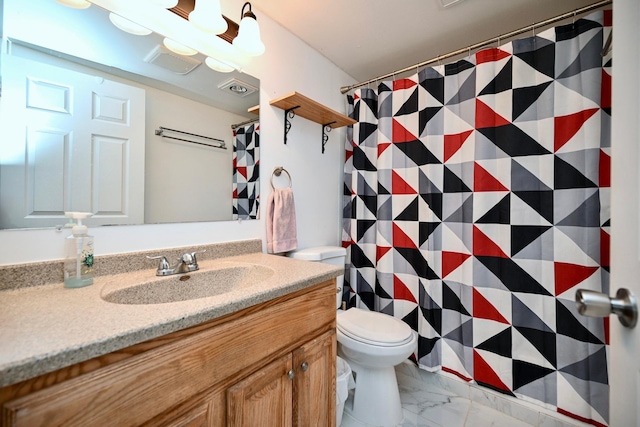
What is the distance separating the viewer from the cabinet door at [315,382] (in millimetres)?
853

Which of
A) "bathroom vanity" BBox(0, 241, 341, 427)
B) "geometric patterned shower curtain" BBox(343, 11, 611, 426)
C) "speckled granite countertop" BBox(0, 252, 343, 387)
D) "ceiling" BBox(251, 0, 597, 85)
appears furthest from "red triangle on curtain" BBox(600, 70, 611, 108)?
"speckled granite countertop" BBox(0, 252, 343, 387)

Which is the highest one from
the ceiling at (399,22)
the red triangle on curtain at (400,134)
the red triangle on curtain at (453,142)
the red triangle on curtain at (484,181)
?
the ceiling at (399,22)

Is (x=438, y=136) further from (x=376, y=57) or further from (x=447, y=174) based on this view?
(x=376, y=57)

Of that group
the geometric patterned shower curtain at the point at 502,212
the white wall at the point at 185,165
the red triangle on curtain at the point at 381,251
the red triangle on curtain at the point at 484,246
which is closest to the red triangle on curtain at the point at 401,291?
the geometric patterned shower curtain at the point at 502,212

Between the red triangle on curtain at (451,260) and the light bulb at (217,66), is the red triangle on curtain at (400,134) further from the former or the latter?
the light bulb at (217,66)

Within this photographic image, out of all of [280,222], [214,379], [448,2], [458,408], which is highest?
[448,2]

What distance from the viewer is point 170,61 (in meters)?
1.08

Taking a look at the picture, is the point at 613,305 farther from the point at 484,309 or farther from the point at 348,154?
the point at 348,154

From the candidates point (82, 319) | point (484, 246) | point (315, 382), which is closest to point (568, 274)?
point (484, 246)

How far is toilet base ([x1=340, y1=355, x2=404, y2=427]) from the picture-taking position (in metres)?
1.34

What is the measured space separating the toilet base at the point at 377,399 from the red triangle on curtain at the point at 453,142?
1.25 m

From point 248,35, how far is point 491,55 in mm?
1281

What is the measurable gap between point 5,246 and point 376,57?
2.06 m

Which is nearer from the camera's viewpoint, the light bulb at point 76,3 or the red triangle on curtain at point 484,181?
the light bulb at point 76,3
